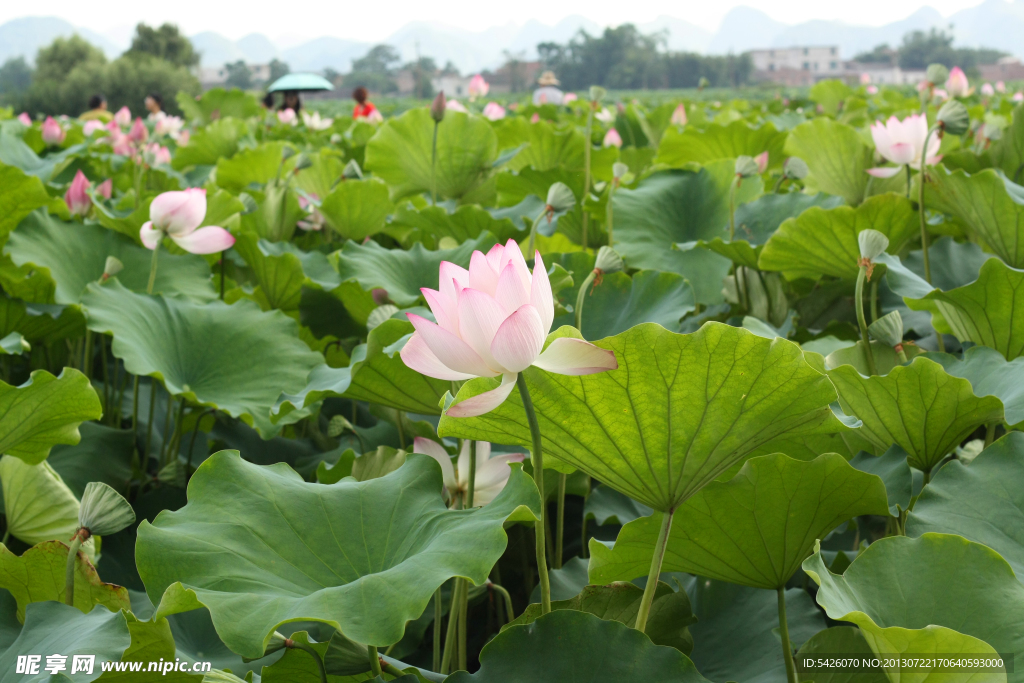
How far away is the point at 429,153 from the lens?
2.19 meters

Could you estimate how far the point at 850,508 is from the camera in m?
0.76

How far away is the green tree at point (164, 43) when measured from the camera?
89.6ft

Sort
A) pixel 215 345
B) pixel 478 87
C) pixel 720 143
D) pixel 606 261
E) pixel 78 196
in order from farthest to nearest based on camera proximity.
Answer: pixel 478 87 < pixel 720 143 < pixel 78 196 < pixel 215 345 < pixel 606 261

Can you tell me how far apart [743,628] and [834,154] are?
146 cm

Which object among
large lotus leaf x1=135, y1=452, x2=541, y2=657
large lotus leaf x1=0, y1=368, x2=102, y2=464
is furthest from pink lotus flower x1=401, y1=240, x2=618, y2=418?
large lotus leaf x1=0, y1=368, x2=102, y2=464

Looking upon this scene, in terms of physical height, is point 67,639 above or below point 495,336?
below

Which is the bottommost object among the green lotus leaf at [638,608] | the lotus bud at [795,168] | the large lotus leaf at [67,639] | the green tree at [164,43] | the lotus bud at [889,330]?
the green lotus leaf at [638,608]

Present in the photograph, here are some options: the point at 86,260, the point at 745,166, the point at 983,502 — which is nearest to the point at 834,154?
the point at 745,166

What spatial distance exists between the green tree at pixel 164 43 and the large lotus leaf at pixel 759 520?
30277 millimetres

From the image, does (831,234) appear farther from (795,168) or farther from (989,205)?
(795,168)

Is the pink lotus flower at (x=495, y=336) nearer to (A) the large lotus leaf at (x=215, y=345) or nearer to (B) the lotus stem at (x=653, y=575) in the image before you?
(B) the lotus stem at (x=653, y=575)

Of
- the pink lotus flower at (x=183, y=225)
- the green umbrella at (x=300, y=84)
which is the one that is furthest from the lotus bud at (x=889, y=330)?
the green umbrella at (x=300, y=84)

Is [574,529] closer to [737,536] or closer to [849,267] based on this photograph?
[737,536]

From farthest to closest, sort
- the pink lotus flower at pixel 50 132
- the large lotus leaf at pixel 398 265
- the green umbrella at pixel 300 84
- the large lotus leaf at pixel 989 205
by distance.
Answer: the green umbrella at pixel 300 84, the pink lotus flower at pixel 50 132, the large lotus leaf at pixel 398 265, the large lotus leaf at pixel 989 205
